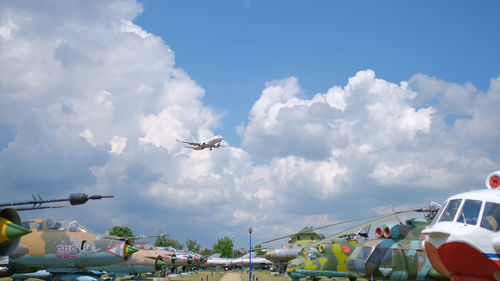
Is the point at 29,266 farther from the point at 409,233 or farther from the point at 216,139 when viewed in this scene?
the point at 216,139

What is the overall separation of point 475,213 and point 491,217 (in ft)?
1.19

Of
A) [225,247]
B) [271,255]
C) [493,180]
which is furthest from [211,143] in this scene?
[225,247]

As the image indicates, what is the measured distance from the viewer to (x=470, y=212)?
422 inches

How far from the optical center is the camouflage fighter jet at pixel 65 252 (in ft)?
54.5

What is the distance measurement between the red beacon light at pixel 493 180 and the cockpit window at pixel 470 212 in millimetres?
2798

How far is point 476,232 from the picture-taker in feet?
33.4

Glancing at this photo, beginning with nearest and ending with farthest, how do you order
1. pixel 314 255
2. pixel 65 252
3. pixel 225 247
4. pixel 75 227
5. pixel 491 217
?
pixel 491 217, pixel 65 252, pixel 75 227, pixel 314 255, pixel 225 247

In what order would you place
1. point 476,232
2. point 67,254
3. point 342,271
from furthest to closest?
point 342,271
point 67,254
point 476,232

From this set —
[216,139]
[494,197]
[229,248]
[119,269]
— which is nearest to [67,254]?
[119,269]

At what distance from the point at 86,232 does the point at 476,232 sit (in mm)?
14406

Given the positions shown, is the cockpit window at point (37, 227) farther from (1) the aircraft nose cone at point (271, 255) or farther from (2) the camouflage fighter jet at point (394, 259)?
(1) the aircraft nose cone at point (271, 255)

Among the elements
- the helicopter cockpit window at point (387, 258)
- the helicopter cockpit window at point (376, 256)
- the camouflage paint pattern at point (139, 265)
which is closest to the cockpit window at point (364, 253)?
the helicopter cockpit window at point (376, 256)

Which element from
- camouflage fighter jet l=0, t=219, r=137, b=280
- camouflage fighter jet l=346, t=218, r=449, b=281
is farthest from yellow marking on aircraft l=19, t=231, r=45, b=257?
camouflage fighter jet l=346, t=218, r=449, b=281

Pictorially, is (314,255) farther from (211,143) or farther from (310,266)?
(211,143)
